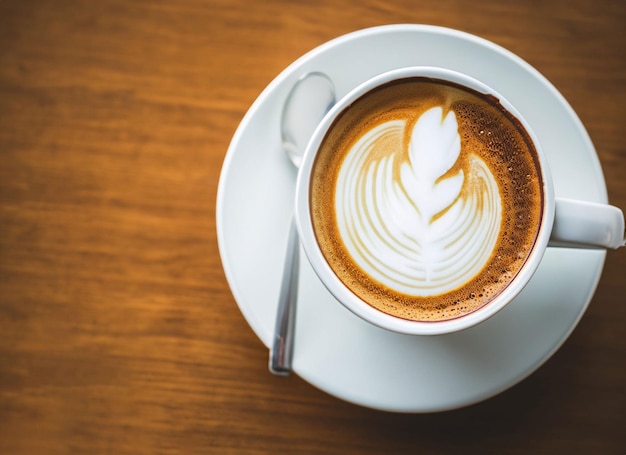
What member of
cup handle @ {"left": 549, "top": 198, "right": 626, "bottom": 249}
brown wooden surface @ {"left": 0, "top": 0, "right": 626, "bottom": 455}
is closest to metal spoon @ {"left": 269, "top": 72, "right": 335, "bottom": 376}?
brown wooden surface @ {"left": 0, "top": 0, "right": 626, "bottom": 455}

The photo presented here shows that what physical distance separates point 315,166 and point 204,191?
1.22 ft

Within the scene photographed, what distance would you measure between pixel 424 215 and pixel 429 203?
0.06ft

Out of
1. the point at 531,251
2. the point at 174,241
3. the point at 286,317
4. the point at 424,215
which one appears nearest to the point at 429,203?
the point at 424,215

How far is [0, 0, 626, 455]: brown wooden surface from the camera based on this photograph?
1058 mm

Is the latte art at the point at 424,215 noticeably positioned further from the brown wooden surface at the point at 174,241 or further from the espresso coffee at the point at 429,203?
the brown wooden surface at the point at 174,241

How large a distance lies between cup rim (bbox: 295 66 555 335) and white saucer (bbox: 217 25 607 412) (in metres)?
0.12

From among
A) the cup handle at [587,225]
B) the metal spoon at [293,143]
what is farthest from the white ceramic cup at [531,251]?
the metal spoon at [293,143]

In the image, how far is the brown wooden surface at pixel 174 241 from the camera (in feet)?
3.47

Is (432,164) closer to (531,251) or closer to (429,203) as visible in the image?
(429,203)

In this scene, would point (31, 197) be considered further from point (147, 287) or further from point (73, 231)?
point (147, 287)

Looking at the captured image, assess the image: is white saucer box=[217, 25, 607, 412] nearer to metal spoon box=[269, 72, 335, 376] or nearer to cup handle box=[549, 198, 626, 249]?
metal spoon box=[269, 72, 335, 376]

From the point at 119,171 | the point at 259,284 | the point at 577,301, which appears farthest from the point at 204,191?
the point at 577,301

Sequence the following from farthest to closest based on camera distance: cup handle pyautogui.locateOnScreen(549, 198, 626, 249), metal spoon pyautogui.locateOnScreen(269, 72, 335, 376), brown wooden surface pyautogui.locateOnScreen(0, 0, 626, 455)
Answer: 1. brown wooden surface pyautogui.locateOnScreen(0, 0, 626, 455)
2. metal spoon pyautogui.locateOnScreen(269, 72, 335, 376)
3. cup handle pyautogui.locateOnScreen(549, 198, 626, 249)

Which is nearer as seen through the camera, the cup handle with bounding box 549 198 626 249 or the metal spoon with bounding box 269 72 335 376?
the cup handle with bounding box 549 198 626 249
